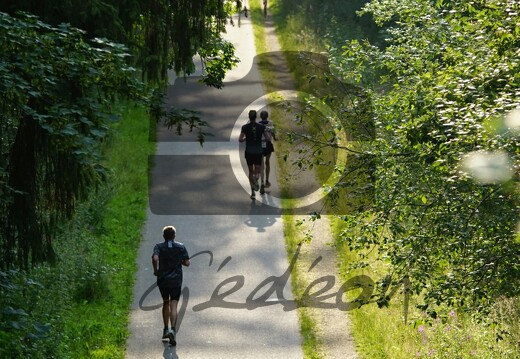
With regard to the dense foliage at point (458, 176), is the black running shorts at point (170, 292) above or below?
below

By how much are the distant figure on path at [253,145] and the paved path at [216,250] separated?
1.61 feet

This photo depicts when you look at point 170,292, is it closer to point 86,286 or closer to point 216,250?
point 86,286

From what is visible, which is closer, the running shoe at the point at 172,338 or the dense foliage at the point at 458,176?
the dense foliage at the point at 458,176

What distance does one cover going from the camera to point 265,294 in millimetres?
15328

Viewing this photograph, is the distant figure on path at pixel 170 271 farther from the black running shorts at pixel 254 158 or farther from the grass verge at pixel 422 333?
the black running shorts at pixel 254 158

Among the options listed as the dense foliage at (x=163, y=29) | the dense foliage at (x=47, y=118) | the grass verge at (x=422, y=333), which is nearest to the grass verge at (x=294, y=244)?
the grass verge at (x=422, y=333)

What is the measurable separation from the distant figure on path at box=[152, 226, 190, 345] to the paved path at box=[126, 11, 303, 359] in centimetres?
39

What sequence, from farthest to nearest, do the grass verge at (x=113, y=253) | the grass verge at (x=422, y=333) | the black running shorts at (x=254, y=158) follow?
the black running shorts at (x=254, y=158), the grass verge at (x=113, y=253), the grass verge at (x=422, y=333)

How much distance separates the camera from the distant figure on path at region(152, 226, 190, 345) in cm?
1319

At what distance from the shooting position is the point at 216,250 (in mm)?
17016

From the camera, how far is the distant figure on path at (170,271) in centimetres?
1319

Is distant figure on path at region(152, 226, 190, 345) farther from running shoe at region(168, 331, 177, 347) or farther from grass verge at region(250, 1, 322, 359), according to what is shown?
grass verge at region(250, 1, 322, 359)

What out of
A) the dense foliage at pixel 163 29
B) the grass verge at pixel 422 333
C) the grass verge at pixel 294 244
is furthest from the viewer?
the grass verge at pixel 294 244

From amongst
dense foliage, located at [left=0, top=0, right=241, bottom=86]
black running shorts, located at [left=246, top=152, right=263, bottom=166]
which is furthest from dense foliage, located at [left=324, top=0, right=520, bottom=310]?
black running shorts, located at [left=246, top=152, right=263, bottom=166]
